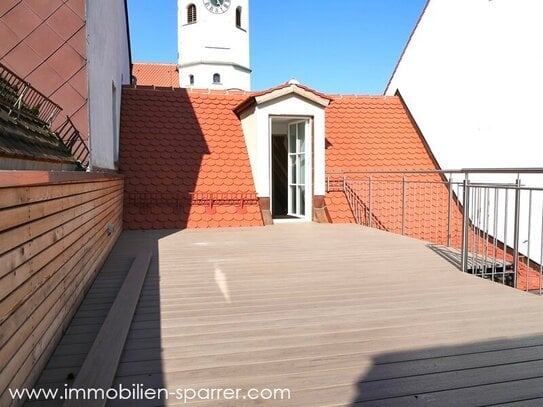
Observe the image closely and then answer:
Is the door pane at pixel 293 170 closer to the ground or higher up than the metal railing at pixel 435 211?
higher up

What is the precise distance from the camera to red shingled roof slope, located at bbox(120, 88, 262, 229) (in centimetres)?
868

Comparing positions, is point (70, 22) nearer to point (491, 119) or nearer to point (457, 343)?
point (457, 343)

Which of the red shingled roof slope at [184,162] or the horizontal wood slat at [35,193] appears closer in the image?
the horizontal wood slat at [35,193]

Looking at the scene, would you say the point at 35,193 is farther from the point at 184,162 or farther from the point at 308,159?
the point at 308,159

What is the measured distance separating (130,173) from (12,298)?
7.35 meters

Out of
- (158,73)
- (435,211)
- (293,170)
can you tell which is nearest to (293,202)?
(293,170)

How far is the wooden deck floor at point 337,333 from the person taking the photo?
2.21 meters

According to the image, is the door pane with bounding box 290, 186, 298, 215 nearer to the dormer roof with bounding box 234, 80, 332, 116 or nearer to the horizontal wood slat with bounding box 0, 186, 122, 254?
the dormer roof with bounding box 234, 80, 332, 116

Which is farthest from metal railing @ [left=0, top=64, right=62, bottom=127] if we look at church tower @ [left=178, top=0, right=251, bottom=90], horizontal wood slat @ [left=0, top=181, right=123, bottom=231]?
church tower @ [left=178, top=0, right=251, bottom=90]

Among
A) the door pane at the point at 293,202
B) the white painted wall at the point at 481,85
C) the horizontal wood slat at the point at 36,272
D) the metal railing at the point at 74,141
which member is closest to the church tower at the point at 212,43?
the white painted wall at the point at 481,85

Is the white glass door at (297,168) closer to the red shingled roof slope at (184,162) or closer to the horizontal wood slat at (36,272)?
the red shingled roof slope at (184,162)

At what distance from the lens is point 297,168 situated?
9.93 m

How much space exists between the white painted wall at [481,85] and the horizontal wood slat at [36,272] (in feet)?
24.7

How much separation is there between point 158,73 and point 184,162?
29.4m
